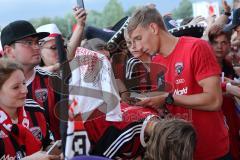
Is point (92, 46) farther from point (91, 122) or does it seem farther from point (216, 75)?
point (91, 122)

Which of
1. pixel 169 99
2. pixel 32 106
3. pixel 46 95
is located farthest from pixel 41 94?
pixel 169 99

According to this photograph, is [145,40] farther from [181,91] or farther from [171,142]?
[171,142]

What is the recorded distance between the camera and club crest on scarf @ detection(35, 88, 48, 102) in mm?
3424

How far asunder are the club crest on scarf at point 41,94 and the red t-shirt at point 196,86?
956 millimetres

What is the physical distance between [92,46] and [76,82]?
1494 millimetres

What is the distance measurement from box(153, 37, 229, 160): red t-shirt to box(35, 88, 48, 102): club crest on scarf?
956 mm

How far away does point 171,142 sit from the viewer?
2.19 metres

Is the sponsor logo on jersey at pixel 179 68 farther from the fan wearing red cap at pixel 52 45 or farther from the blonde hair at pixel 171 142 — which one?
the fan wearing red cap at pixel 52 45

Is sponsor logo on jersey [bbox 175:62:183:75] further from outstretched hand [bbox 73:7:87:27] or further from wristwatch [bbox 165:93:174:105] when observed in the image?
outstretched hand [bbox 73:7:87:27]

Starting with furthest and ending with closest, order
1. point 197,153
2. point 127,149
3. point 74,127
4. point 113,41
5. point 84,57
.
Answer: point 113,41, point 197,153, point 127,149, point 84,57, point 74,127

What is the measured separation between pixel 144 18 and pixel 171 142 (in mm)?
1195

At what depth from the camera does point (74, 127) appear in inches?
83.0

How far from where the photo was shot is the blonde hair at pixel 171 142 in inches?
85.9

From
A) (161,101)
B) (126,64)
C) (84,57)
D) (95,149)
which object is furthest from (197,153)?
(84,57)
